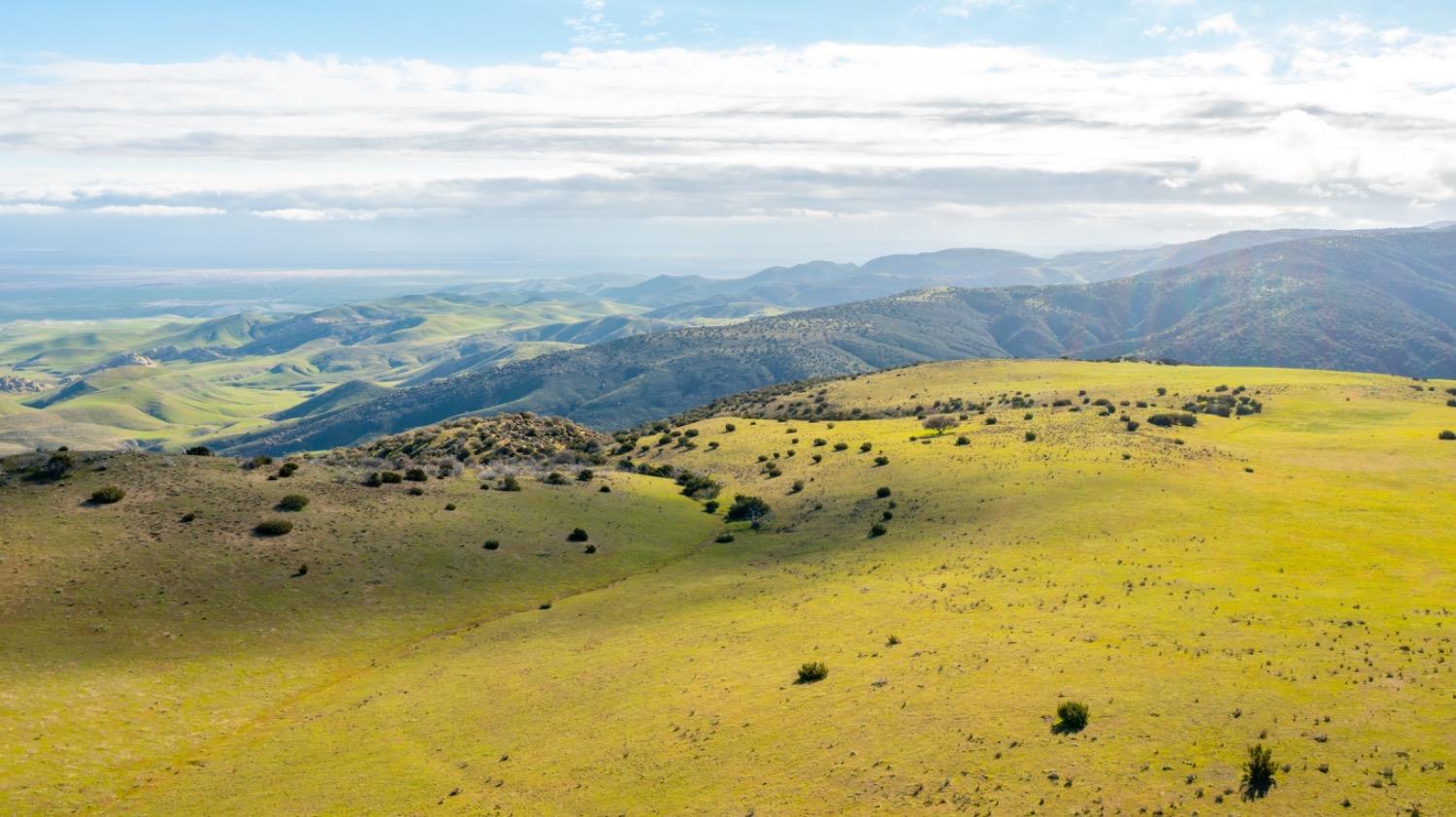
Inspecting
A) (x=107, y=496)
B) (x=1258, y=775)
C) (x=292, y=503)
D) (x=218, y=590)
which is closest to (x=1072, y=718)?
(x=1258, y=775)

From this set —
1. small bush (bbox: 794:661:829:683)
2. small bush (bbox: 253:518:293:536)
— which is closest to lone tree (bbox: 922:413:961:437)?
small bush (bbox: 794:661:829:683)

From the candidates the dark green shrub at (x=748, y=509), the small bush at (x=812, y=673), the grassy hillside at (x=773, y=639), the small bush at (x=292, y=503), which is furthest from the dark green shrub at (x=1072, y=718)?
the small bush at (x=292, y=503)

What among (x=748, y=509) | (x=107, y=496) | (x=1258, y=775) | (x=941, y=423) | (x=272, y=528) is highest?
(x=1258, y=775)

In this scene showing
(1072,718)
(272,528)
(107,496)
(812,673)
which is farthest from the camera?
(107,496)

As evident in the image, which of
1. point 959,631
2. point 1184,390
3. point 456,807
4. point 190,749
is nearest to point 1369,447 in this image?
point 1184,390

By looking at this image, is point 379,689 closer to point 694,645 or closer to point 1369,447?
point 694,645

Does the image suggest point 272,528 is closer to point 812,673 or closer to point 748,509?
point 748,509

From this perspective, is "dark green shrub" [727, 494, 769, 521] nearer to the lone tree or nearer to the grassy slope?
the grassy slope
